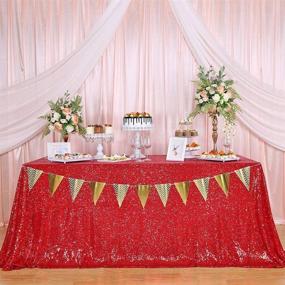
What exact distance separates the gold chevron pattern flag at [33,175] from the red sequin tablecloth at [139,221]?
0.02 m

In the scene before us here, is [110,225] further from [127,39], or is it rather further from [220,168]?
[127,39]

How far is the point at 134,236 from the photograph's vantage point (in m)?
3.04

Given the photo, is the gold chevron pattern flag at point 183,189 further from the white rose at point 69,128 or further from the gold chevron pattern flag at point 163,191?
the white rose at point 69,128

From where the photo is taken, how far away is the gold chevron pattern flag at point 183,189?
3039mm

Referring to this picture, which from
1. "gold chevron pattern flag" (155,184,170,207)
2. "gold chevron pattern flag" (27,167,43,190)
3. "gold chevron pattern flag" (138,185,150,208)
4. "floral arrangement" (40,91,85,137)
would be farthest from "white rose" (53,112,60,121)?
"gold chevron pattern flag" (155,184,170,207)

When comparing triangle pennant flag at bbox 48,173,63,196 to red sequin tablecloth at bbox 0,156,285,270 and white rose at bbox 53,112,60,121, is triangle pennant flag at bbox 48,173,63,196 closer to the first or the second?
red sequin tablecloth at bbox 0,156,285,270

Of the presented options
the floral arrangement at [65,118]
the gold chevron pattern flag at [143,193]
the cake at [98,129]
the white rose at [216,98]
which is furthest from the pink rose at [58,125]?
the white rose at [216,98]

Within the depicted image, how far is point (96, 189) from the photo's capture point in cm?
304

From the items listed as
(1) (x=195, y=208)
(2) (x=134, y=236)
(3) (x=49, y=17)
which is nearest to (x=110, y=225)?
(2) (x=134, y=236)

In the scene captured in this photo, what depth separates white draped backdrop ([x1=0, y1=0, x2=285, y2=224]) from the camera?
3848 millimetres

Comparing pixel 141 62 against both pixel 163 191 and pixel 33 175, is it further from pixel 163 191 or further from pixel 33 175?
pixel 33 175

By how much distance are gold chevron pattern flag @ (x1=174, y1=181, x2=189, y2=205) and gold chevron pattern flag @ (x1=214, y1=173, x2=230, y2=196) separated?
227 mm

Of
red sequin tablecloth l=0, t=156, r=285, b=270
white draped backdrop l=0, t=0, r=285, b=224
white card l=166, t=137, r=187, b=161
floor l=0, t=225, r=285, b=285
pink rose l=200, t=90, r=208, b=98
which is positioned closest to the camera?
floor l=0, t=225, r=285, b=285

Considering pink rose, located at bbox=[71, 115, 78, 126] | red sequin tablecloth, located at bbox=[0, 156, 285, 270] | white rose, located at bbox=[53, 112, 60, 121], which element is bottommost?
red sequin tablecloth, located at bbox=[0, 156, 285, 270]
